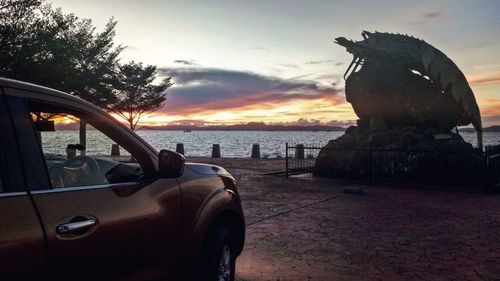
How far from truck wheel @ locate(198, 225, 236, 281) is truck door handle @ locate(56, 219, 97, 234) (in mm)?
1343

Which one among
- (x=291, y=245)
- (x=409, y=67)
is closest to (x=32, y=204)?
(x=291, y=245)

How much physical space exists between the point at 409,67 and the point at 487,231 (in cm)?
1072

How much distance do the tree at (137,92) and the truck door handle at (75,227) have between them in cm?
3507

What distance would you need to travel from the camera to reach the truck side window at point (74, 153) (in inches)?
98.7

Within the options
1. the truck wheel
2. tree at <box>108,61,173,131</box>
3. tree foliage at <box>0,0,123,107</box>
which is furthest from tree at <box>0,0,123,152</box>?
the truck wheel

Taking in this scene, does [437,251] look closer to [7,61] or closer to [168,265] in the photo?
[168,265]

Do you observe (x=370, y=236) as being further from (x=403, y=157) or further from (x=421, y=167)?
(x=403, y=157)

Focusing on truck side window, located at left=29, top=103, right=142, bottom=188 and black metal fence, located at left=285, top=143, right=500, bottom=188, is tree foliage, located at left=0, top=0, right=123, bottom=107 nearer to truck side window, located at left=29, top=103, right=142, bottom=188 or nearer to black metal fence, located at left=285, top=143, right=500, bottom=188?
black metal fence, located at left=285, top=143, right=500, bottom=188

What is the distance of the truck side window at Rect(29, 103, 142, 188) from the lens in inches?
98.7

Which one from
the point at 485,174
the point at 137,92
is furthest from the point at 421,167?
the point at 137,92

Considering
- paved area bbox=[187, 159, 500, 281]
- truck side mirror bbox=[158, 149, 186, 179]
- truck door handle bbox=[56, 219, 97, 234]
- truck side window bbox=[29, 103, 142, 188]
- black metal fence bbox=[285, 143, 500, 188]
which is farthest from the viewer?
black metal fence bbox=[285, 143, 500, 188]

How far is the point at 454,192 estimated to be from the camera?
43.0 feet

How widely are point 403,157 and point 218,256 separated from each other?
491 inches

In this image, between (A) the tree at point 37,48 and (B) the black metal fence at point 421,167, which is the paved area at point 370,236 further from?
(A) the tree at point 37,48
